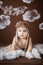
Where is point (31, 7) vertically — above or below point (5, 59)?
above

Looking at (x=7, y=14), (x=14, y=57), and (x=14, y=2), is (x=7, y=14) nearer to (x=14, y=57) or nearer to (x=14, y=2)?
(x=14, y=2)

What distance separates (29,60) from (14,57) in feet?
0.39

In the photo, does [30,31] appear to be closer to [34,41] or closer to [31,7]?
[34,41]

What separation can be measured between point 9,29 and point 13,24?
53 mm

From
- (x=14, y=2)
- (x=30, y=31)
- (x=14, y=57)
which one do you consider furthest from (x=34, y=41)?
→ (x=14, y=2)

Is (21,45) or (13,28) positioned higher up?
(13,28)

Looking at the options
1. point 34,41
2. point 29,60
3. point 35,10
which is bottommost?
point 29,60

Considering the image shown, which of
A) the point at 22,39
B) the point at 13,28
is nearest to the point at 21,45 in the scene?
the point at 22,39

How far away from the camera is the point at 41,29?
183 cm

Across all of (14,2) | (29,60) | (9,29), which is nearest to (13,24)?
(9,29)

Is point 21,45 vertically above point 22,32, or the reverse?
point 22,32

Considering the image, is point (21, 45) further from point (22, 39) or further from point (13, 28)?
point (13, 28)

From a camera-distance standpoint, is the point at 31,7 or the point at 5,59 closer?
the point at 5,59

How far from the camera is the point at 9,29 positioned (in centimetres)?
181
